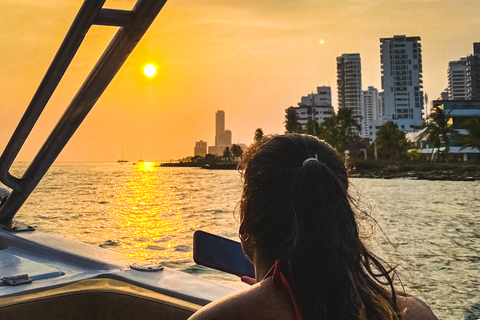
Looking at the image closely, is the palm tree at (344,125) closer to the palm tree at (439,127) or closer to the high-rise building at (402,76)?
the palm tree at (439,127)

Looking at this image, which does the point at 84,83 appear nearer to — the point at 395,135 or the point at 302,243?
the point at 302,243

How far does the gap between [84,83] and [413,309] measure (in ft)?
5.54

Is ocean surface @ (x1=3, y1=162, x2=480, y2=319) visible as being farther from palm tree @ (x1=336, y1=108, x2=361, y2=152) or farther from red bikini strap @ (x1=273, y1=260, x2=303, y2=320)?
palm tree @ (x1=336, y1=108, x2=361, y2=152)

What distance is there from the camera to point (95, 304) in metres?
1.93

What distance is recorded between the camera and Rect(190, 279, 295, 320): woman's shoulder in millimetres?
754

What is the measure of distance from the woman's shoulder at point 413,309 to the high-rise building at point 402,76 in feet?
438

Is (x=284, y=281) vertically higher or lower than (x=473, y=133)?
lower

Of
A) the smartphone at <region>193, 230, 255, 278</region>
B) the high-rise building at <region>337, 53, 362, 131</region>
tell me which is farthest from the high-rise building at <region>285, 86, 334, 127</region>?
the smartphone at <region>193, 230, 255, 278</region>

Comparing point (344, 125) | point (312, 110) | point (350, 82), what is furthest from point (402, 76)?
point (344, 125)

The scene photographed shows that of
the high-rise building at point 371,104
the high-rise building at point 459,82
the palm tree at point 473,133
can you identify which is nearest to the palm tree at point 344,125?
the palm tree at point 473,133

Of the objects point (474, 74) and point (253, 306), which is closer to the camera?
point (253, 306)

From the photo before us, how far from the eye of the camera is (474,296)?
7.05 m

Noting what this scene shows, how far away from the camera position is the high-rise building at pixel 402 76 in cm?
12925

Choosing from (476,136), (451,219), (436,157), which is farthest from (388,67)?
(451,219)
